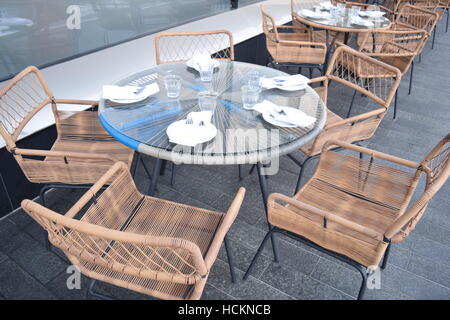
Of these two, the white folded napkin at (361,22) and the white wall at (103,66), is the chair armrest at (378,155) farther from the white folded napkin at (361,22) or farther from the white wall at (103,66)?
Result: the white folded napkin at (361,22)

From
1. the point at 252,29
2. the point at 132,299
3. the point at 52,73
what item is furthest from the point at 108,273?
the point at 252,29

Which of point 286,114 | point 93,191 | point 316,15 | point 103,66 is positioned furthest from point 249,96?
point 316,15

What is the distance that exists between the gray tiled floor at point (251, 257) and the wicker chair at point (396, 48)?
1.14 meters

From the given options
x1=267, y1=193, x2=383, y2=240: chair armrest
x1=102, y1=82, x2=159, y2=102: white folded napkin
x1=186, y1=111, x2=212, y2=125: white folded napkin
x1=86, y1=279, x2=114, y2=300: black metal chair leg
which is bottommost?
x1=86, y1=279, x2=114, y2=300: black metal chair leg

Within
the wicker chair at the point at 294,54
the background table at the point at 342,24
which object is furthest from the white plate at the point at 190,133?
the background table at the point at 342,24

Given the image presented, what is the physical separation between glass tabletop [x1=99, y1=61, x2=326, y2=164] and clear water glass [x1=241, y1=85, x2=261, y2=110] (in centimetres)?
3

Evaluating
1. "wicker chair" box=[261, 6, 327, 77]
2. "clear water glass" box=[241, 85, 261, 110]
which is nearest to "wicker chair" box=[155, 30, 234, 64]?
"wicker chair" box=[261, 6, 327, 77]

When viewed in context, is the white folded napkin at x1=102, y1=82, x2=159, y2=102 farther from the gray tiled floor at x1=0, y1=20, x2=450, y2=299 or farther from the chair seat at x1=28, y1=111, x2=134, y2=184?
Answer: the gray tiled floor at x1=0, y1=20, x2=450, y2=299

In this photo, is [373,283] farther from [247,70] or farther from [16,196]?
[16,196]

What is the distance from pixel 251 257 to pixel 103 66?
6.89 ft

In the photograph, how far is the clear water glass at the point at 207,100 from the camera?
1.51 metres

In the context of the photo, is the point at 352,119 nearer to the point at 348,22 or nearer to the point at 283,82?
the point at 283,82

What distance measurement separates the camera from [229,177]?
90.0 inches

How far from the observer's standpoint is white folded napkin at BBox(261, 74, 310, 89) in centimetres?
169
